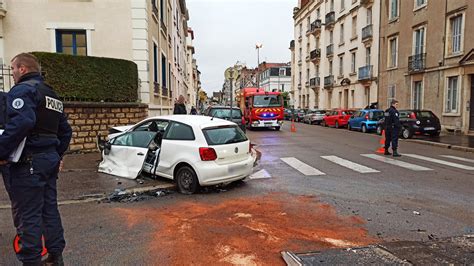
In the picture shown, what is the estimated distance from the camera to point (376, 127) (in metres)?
21.5

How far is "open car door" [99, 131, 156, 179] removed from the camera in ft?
24.6

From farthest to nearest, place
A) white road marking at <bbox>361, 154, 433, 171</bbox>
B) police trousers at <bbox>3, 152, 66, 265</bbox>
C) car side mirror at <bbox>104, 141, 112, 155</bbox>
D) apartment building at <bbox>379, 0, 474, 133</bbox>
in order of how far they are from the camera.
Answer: apartment building at <bbox>379, 0, 474, 133</bbox> < white road marking at <bbox>361, 154, 433, 171</bbox> < car side mirror at <bbox>104, 141, 112, 155</bbox> < police trousers at <bbox>3, 152, 66, 265</bbox>

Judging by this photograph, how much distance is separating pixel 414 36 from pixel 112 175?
2315 centimetres

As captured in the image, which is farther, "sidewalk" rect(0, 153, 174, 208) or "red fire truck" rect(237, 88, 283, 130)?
"red fire truck" rect(237, 88, 283, 130)

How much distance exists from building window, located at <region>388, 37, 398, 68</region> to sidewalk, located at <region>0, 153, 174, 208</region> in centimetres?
2444

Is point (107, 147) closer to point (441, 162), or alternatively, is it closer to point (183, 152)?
point (183, 152)

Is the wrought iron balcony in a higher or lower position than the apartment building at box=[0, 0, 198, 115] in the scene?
higher

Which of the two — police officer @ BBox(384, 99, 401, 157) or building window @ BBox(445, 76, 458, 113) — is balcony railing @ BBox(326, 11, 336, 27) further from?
police officer @ BBox(384, 99, 401, 157)

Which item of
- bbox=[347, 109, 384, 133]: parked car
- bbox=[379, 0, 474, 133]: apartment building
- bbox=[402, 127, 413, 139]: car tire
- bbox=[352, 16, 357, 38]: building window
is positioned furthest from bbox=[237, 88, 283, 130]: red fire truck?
bbox=[352, 16, 357, 38]: building window

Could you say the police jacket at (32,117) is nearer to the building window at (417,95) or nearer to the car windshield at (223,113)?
the car windshield at (223,113)

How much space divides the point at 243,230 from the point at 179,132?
9.71 feet

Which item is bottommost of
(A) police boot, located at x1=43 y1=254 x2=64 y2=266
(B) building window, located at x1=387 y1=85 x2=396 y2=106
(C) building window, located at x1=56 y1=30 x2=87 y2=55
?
(A) police boot, located at x1=43 y1=254 x2=64 y2=266

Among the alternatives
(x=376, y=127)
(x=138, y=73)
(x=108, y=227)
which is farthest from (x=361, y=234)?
(x=376, y=127)

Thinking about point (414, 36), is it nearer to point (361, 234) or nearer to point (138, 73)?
point (138, 73)
